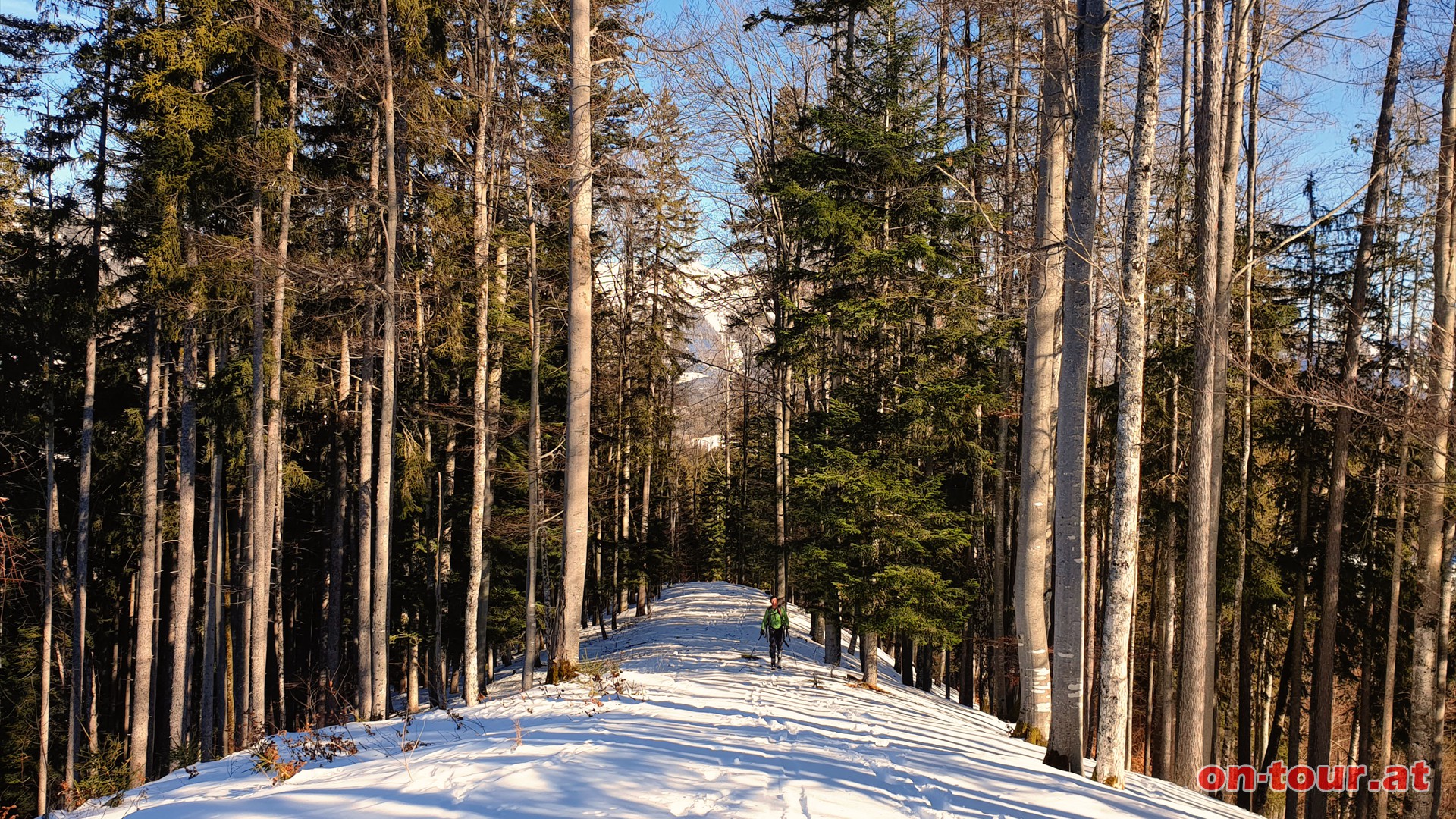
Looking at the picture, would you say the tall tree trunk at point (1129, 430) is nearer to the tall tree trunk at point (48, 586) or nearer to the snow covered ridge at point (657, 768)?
the snow covered ridge at point (657, 768)

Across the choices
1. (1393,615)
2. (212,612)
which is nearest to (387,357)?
(212,612)

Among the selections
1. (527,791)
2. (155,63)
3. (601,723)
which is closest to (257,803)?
(527,791)

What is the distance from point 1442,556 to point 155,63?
75.3ft

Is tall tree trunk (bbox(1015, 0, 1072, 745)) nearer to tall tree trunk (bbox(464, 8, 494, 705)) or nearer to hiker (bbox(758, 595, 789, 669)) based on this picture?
hiker (bbox(758, 595, 789, 669))

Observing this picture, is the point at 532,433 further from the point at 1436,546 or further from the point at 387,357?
the point at 1436,546

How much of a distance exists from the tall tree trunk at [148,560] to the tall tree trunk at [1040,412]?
52.3 ft

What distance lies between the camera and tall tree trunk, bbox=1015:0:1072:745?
10.0 meters

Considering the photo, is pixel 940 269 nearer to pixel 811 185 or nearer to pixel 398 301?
pixel 811 185

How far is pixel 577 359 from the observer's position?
11.3m

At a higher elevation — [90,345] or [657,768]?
[90,345]

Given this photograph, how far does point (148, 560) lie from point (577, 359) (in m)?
11.7

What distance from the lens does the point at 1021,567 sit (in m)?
10.2

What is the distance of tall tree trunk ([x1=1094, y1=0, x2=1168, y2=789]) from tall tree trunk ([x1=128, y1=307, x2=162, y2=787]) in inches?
660

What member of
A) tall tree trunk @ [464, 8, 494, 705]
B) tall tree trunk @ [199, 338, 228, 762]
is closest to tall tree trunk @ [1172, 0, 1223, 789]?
tall tree trunk @ [464, 8, 494, 705]
